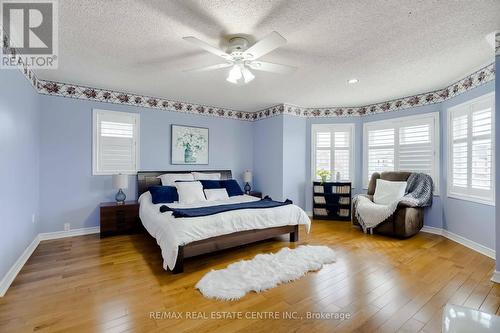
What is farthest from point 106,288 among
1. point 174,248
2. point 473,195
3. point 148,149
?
point 473,195

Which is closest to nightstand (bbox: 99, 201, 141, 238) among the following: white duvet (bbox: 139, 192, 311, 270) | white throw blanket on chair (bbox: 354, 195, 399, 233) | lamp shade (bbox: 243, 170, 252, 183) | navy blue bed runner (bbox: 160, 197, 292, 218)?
white duvet (bbox: 139, 192, 311, 270)

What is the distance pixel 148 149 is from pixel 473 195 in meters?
5.54

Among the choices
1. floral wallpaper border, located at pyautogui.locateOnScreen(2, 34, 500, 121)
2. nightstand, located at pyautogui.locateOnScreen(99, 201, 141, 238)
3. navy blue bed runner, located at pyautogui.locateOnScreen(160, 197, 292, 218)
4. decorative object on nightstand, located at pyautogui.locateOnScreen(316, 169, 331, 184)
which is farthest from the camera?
decorative object on nightstand, located at pyautogui.locateOnScreen(316, 169, 331, 184)

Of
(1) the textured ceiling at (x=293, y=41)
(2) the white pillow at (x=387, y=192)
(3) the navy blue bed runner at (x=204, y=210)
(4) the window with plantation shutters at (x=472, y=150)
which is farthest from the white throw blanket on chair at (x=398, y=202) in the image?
(1) the textured ceiling at (x=293, y=41)

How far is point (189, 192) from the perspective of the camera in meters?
4.19

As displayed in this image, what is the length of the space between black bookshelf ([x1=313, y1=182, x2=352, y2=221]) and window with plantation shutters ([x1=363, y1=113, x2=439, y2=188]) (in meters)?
0.54

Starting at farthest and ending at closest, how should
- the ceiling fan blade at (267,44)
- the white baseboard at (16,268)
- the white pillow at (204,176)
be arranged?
the white pillow at (204,176)
the white baseboard at (16,268)
the ceiling fan blade at (267,44)

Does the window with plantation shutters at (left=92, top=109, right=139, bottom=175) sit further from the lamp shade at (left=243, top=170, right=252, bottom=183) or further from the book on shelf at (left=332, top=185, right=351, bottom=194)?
the book on shelf at (left=332, top=185, right=351, bottom=194)

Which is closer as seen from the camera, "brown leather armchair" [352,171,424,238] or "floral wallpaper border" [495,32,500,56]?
"floral wallpaper border" [495,32,500,56]

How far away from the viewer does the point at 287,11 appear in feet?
6.91

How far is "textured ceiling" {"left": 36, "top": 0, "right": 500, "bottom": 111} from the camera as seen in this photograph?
2.07 metres

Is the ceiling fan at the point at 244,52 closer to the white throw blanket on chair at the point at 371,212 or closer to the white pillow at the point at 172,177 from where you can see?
the white pillow at the point at 172,177

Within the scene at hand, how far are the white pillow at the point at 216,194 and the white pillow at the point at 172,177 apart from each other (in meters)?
0.60

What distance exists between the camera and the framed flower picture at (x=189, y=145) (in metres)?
5.08
